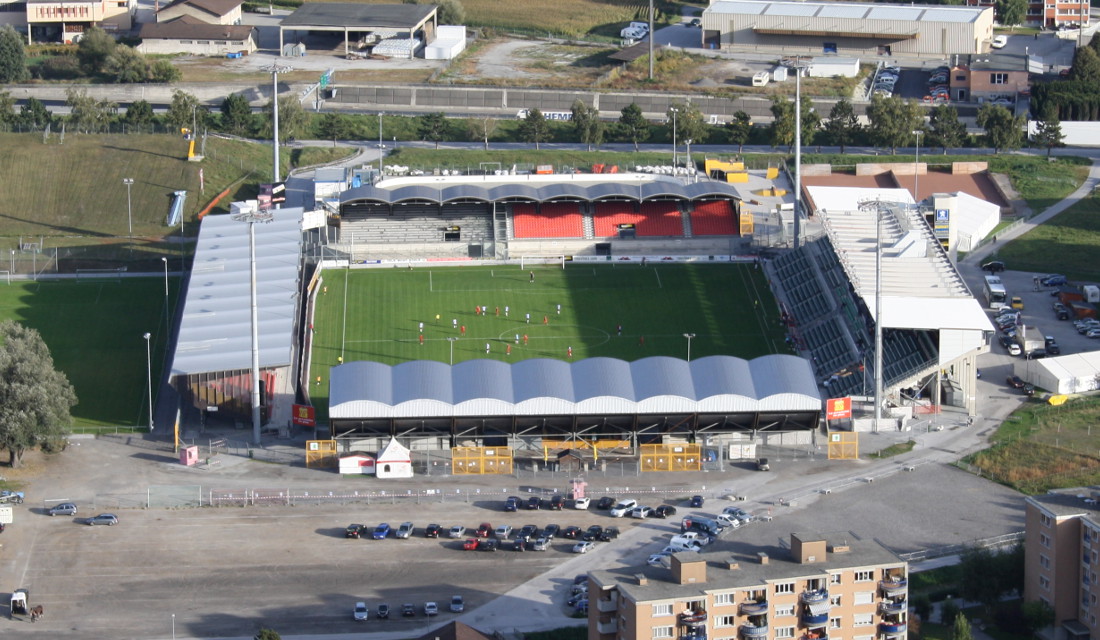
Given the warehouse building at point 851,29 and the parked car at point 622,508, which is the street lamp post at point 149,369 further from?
the warehouse building at point 851,29

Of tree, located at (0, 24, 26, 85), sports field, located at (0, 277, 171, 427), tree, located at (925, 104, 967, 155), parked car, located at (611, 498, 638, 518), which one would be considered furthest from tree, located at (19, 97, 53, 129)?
parked car, located at (611, 498, 638, 518)

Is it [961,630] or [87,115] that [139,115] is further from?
[961,630]

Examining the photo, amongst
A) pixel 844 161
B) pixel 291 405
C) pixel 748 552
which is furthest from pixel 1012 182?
pixel 748 552

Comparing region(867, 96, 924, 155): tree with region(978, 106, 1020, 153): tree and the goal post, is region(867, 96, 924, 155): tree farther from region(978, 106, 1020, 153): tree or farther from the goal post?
the goal post

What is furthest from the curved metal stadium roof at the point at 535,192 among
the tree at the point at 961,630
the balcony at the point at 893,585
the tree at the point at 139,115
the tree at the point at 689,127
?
Result: the tree at the point at 961,630

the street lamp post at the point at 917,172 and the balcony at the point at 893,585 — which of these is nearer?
the balcony at the point at 893,585

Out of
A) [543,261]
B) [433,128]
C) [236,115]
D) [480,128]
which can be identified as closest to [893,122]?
[480,128]
